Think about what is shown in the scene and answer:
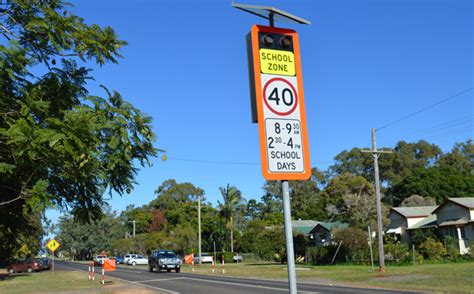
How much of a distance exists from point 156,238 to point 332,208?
35.2 meters

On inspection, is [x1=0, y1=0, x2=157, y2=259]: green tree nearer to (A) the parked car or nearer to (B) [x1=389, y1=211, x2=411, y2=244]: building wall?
(A) the parked car

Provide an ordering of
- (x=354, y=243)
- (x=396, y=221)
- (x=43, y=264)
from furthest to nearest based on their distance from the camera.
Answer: (x=396, y=221) < (x=43, y=264) < (x=354, y=243)

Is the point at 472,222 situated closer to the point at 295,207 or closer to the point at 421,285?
the point at 421,285

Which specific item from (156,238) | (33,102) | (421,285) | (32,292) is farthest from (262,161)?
(156,238)

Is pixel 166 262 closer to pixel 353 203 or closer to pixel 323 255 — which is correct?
pixel 323 255

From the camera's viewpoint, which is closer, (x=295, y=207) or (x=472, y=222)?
(x=472, y=222)

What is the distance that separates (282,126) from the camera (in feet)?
13.5

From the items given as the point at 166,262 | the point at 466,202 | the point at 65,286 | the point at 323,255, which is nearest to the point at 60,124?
the point at 65,286

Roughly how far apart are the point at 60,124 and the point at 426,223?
50.1m

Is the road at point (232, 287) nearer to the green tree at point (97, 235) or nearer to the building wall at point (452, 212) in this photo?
the building wall at point (452, 212)

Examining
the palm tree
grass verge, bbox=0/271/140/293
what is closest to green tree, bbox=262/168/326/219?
the palm tree

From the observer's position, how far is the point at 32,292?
71.5ft

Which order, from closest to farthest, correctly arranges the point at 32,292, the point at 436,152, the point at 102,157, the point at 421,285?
the point at 102,157, the point at 421,285, the point at 32,292, the point at 436,152

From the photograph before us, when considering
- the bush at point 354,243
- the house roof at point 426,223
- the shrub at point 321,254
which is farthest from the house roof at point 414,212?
the bush at point 354,243
